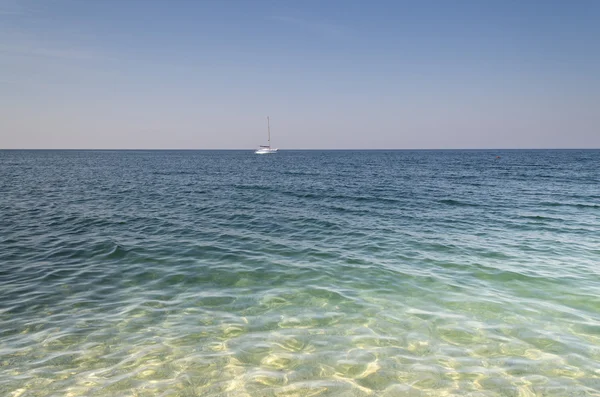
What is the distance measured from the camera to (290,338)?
7746 millimetres

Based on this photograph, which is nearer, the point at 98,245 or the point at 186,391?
the point at 186,391

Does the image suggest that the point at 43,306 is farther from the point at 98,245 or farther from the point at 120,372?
the point at 98,245

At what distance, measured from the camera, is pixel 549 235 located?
59.9ft

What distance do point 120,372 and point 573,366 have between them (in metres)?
8.48

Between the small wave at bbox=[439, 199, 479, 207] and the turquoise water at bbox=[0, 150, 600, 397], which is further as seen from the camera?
the small wave at bbox=[439, 199, 479, 207]

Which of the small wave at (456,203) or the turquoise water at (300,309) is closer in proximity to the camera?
the turquoise water at (300,309)

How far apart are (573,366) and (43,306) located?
41.2 feet

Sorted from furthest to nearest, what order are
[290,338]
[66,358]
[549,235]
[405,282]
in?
1. [549,235]
2. [405,282]
3. [290,338]
4. [66,358]

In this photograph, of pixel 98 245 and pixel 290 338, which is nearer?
pixel 290 338

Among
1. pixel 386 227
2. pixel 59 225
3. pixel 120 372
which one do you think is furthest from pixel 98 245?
pixel 386 227

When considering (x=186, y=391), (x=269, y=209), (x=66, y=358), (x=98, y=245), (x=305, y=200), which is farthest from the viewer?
(x=305, y=200)

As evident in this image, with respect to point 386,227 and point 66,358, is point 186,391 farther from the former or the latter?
point 386,227

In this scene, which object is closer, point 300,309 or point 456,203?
point 300,309

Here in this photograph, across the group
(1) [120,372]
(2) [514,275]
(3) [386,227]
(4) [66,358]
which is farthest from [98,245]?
(2) [514,275]
